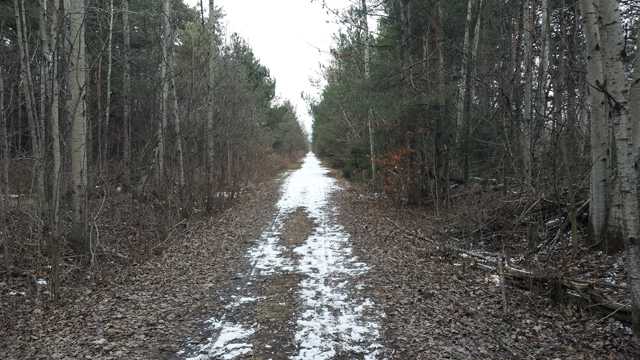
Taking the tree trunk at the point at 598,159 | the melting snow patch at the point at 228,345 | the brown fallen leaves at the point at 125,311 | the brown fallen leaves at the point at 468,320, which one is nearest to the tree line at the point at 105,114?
the brown fallen leaves at the point at 125,311

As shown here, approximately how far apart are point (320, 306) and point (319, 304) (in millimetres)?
72

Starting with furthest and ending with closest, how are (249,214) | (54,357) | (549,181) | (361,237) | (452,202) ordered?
(249,214) < (452,202) < (361,237) < (549,181) < (54,357)

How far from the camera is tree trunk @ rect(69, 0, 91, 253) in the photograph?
7.01 m

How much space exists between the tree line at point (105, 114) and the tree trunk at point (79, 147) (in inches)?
0.8

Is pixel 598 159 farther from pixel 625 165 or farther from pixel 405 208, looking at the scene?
pixel 405 208

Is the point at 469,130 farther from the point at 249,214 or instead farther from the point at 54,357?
the point at 54,357

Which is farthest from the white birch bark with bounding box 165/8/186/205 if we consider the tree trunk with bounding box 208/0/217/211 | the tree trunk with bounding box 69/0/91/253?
the tree trunk with bounding box 69/0/91/253

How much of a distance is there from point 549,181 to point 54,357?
28.0 ft

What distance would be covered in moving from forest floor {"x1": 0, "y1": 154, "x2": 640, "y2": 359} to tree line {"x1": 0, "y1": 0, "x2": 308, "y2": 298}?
3.47 feet

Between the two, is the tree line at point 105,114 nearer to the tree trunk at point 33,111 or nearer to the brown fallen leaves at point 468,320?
the tree trunk at point 33,111

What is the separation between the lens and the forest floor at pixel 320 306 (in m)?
4.33

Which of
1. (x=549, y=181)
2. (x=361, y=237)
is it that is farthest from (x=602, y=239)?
(x=361, y=237)

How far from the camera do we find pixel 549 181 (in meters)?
→ 7.87

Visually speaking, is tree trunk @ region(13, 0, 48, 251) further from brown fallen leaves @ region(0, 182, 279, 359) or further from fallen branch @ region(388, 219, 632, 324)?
fallen branch @ region(388, 219, 632, 324)
